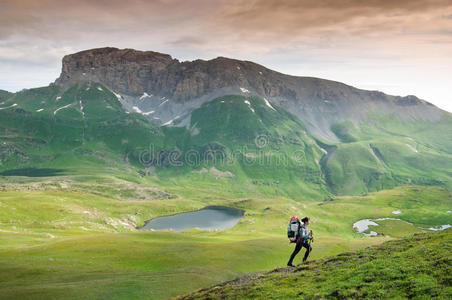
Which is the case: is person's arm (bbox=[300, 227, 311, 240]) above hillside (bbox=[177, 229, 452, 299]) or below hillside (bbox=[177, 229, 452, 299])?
above

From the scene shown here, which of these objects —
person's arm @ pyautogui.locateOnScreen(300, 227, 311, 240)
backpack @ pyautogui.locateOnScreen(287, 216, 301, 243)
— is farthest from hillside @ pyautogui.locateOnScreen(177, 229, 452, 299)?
backpack @ pyautogui.locateOnScreen(287, 216, 301, 243)

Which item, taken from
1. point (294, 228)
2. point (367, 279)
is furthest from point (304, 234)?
point (367, 279)

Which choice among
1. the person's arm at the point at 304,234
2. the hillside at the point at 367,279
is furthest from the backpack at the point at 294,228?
the hillside at the point at 367,279

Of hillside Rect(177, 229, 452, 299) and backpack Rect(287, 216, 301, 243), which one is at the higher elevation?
backpack Rect(287, 216, 301, 243)

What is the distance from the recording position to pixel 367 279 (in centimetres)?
2573

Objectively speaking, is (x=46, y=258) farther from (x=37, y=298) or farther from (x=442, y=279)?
(x=442, y=279)

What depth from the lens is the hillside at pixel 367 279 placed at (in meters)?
22.6

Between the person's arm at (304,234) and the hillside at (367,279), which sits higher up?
the person's arm at (304,234)

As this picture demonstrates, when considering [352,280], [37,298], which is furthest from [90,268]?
[352,280]

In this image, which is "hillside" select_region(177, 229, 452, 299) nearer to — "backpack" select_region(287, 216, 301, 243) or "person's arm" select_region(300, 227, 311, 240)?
"person's arm" select_region(300, 227, 311, 240)

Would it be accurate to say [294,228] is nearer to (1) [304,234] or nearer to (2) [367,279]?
(1) [304,234]

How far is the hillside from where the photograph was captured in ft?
74.2

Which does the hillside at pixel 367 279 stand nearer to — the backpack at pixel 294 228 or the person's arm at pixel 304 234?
the person's arm at pixel 304 234

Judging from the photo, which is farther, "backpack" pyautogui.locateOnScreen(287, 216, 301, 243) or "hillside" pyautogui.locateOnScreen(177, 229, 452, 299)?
"backpack" pyautogui.locateOnScreen(287, 216, 301, 243)
